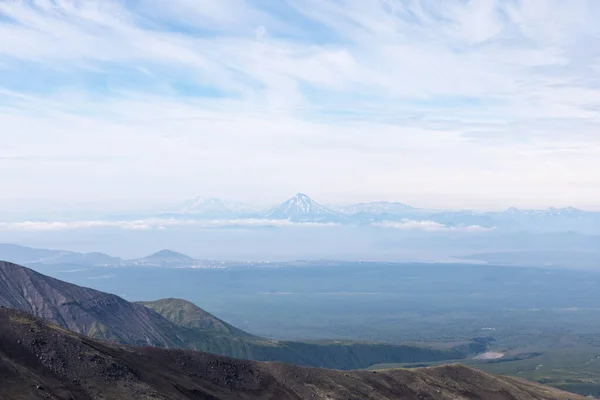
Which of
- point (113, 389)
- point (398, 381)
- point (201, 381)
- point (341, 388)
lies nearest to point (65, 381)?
point (113, 389)

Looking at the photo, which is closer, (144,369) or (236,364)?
(144,369)

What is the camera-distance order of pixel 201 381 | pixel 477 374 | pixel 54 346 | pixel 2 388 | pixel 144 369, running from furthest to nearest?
pixel 477 374
pixel 201 381
pixel 144 369
pixel 54 346
pixel 2 388

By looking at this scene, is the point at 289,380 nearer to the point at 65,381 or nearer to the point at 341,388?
A: the point at 341,388

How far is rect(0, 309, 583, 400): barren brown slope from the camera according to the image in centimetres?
9019

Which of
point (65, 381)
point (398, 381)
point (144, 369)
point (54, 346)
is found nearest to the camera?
point (65, 381)

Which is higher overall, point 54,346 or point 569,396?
point 54,346

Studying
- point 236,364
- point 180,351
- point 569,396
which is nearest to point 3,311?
point 180,351

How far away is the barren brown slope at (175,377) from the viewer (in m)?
90.2

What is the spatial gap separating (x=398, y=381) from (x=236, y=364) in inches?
1298

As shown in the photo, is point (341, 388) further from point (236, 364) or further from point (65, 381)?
point (65, 381)

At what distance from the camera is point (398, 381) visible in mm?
134750

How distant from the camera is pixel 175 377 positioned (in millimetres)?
107625

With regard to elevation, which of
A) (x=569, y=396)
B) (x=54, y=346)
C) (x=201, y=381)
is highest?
(x=54, y=346)

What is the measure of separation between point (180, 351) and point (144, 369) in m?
16.2
